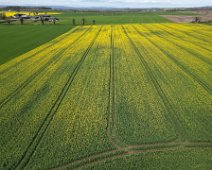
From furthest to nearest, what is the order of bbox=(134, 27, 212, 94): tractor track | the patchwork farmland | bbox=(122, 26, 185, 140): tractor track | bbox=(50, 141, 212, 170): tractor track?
bbox=(134, 27, 212, 94): tractor track → bbox=(122, 26, 185, 140): tractor track → the patchwork farmland → bbox=(50, 141, 212, 170): tractor track

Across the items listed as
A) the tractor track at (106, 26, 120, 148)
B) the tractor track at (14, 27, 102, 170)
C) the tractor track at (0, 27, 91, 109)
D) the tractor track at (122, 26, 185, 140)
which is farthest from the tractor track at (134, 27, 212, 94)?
the tractor track at (0, 27, 91, 109)

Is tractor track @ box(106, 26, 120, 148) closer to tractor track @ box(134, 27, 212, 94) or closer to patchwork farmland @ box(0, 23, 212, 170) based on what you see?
patchwork farmland @ box(0, 23, 212, 170)

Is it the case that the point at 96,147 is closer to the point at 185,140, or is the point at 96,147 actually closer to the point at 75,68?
the point at 185,140

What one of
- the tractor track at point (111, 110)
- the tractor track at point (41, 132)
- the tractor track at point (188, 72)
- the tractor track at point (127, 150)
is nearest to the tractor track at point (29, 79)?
the tractor track at point (41, 132)

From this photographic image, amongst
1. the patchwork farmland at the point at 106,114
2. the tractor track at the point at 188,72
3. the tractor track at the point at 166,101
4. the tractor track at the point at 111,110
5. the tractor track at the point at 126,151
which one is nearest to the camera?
the tractor track at the point at 126,151

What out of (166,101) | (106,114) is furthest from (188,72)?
(106,114)

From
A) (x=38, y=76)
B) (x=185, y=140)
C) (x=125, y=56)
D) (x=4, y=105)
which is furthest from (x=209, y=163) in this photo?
(x=125, y=56)

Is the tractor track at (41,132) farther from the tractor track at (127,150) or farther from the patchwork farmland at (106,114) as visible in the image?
the tractor track at (127,150)

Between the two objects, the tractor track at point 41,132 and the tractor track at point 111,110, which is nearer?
the tractor track at point 41,132

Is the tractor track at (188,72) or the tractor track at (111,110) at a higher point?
the tractor track at (188,72)
